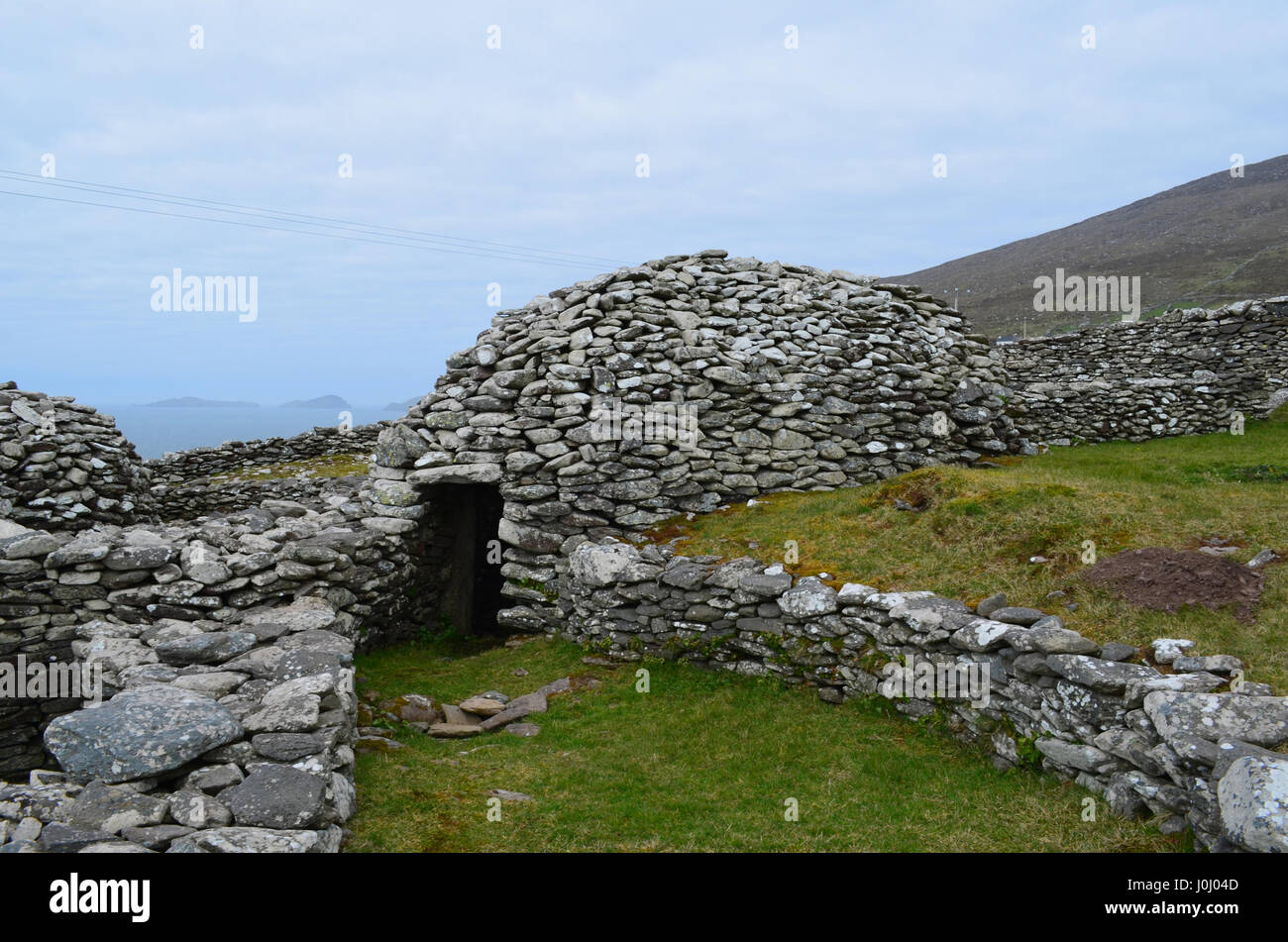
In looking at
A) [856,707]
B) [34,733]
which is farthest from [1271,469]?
[34,733]

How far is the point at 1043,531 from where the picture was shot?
30.2 ft

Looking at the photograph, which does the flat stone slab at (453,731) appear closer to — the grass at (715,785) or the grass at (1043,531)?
the grass at (715,785)

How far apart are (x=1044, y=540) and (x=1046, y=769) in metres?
3.09

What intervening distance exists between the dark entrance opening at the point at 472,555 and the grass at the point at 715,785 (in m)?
3.78

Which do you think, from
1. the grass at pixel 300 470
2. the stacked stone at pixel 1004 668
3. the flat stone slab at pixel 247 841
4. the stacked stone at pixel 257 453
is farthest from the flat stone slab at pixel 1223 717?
the stacked stone at pixel 257 453

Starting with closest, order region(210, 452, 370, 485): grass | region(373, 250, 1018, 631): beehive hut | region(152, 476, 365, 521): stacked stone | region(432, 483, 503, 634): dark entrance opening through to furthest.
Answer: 1. region(373, 250, 1018, 631): beehive hut
2. region(432, 483, 503, 634): dark entrance opening
3. region(152, 476, 365, 521): stacked stone
4. region(210, 452, 370, 485): grass

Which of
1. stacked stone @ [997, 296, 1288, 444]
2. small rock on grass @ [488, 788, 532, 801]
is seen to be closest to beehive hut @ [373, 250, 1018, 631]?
stacked stone @ [997, 296, 1288, 444]

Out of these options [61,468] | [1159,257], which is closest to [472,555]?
[61,468]

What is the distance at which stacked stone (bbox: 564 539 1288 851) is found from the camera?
530 centimetres

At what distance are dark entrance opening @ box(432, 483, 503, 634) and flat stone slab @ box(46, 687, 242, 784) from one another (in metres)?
6.89

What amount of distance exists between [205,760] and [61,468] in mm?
11513

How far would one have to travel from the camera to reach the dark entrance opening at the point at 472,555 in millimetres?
13609

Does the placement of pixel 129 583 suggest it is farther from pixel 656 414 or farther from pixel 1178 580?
pixel 1178 580

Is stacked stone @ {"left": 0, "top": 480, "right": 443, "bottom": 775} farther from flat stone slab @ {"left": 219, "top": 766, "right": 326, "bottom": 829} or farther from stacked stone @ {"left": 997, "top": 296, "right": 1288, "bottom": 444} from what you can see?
stacked stone @ {"left": 997, "top": 296, "right": 1288, "bottom": 444}
